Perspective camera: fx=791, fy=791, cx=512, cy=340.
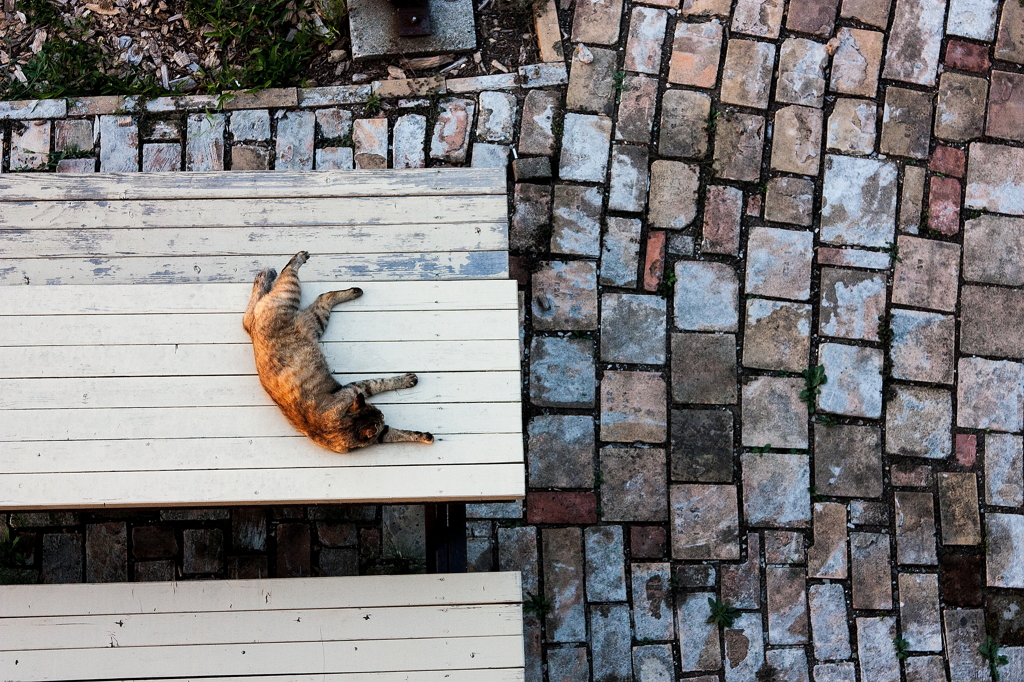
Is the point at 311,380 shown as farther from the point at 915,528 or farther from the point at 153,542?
the point at 915,528

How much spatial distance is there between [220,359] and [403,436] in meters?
0.74

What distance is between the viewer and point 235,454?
2.78 m

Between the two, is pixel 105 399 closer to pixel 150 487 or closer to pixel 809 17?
pixel 150 487

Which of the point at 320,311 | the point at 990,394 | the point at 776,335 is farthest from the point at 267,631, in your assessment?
the point at 990,394

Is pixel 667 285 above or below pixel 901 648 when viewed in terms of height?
above

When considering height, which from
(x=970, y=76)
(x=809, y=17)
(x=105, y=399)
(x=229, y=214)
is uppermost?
(x=809, y=17)

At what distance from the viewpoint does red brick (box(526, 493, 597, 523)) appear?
3941mm

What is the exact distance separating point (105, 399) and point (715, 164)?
3.14m

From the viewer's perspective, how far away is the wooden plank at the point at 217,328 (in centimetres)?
287

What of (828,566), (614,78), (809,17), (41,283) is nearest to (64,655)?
(41,283)

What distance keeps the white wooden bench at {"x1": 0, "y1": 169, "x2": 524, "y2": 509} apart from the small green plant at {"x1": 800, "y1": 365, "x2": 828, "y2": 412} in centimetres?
184

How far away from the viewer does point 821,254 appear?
13.8ft

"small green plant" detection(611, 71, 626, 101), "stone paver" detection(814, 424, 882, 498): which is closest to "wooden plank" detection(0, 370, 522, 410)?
"stone paver" detection(814, 424, 882, 498)

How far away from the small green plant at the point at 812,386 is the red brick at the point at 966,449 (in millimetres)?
750
